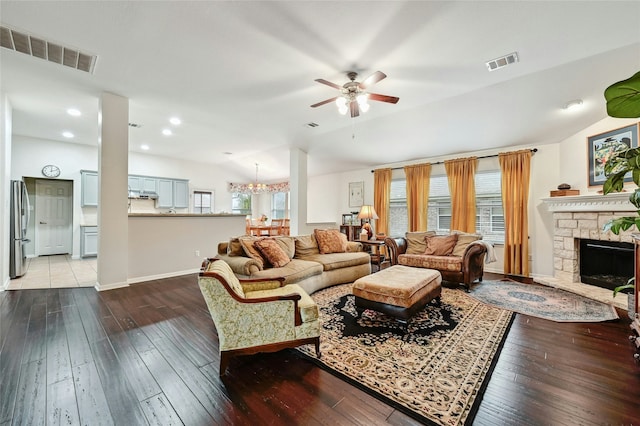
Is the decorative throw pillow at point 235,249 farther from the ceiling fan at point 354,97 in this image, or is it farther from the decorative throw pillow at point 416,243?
the decorative throw pillow at point 416,243

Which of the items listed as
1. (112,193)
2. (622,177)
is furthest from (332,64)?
(112,193)

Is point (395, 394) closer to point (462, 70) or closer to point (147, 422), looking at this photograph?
point (147, 422)

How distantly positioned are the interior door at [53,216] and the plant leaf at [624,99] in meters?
9.81

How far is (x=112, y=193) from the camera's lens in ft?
12.4

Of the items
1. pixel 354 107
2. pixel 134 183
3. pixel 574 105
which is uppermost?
pixel 574 105

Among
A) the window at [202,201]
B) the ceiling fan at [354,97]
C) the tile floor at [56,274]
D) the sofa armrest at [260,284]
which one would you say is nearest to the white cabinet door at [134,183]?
the window at [202,201]

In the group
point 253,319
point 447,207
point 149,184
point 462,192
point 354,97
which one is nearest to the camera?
point 253,319

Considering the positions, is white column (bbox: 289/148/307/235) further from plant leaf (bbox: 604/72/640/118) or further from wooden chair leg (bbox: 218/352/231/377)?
plant leaf (bbox: 604/72/640/118)

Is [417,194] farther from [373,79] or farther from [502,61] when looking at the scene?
[373,79]

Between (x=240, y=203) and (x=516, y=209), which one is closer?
(x=516, y=209)

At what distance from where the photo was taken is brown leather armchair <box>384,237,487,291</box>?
3791mm

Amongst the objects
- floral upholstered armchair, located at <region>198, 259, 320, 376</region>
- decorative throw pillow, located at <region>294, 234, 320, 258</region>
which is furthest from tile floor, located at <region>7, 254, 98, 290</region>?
floral upholstered armchair, located at <region>198, 259, 320, 376</region>

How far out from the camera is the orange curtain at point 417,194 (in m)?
5.85

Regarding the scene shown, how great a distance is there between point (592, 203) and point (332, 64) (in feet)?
14.0
